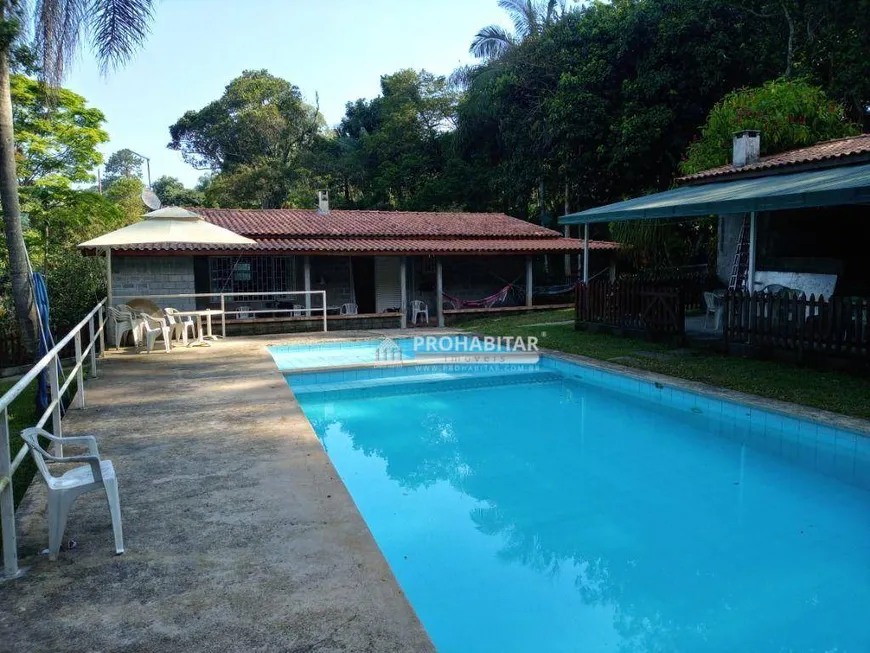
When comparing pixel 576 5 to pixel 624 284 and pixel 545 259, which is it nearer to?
pixel 545 259

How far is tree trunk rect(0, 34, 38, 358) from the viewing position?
7.48 metres

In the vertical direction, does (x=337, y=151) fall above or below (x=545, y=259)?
above

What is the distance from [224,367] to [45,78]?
4901 millimetres

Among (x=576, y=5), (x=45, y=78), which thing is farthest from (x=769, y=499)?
(x=576, y=5)

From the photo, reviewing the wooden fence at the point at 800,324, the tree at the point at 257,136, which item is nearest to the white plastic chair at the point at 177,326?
the wooden fence at the point at 800,324

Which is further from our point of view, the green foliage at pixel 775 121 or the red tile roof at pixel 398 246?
the green foliage at pixel 775 121

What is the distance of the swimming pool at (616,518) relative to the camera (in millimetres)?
3650

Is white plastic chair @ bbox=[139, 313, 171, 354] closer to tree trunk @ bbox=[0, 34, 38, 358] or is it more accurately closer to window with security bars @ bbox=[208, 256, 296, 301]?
tree trunk @ bbox=[0, 34, 38, 358]

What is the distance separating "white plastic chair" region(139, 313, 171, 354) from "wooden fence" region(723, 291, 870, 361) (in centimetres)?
978

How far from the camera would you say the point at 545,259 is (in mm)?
22609

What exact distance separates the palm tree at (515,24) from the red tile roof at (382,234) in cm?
1065

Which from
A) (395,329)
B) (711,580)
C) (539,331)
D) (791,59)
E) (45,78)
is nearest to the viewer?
(711,580)

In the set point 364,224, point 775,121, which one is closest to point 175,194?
point 364,224

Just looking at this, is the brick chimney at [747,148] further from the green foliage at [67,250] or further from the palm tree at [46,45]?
the green foliage at [67,250]
